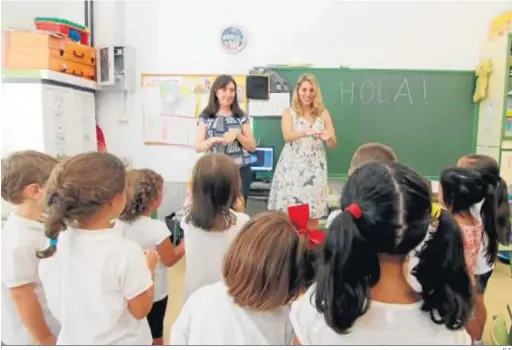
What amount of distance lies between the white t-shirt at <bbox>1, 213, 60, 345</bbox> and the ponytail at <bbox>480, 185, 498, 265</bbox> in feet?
Result: 4.66

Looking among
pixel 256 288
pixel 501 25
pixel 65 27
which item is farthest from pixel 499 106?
pixel 65 27

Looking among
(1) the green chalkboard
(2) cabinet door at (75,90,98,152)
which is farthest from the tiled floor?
(2) cabinet door at (75,90,98,152)

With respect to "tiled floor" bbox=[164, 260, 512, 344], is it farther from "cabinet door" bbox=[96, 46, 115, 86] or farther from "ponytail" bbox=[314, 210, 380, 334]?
"cabinet door" bbox=[96, 46, 115, 86]

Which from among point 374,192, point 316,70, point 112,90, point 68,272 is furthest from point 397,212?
point 112,90

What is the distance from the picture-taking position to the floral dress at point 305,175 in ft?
7.86

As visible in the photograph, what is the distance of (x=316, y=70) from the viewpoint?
307 cm

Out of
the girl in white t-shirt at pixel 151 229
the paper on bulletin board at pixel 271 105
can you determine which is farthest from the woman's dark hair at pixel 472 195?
the paper on bulletin board at pixel 271 105

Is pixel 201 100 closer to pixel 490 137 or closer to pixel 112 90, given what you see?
pixel 112 90

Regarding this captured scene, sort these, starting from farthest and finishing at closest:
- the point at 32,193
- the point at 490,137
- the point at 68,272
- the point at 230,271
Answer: the point at 490,137
the point at 32,193
the point at 68,272
the point at 230,271

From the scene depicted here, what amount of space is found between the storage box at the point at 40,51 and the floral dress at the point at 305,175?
143 cm

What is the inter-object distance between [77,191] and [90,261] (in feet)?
0.55

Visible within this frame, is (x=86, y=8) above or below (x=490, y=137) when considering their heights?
above

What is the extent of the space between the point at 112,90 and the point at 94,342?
89.0 inches

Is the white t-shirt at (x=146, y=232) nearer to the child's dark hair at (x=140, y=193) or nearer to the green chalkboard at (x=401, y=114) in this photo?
the child's dark hair at (x=140, y=193)
